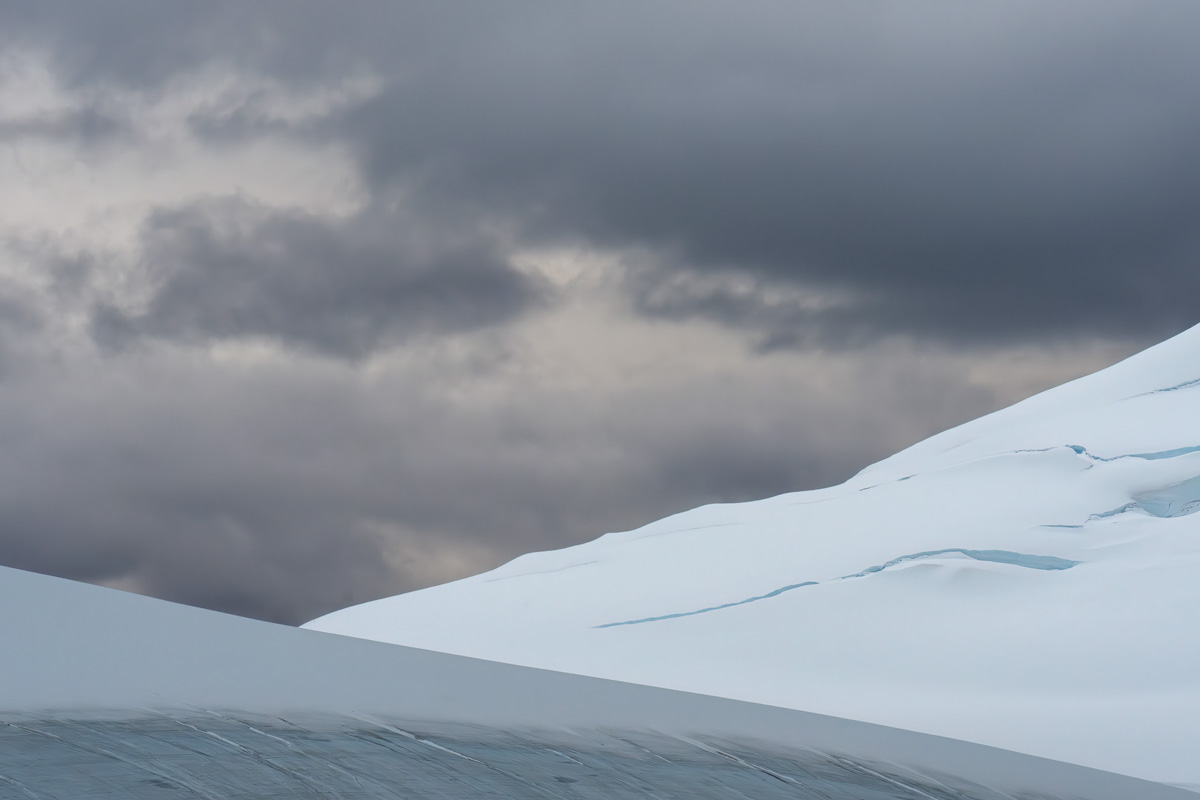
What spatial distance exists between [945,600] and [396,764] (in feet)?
16.3

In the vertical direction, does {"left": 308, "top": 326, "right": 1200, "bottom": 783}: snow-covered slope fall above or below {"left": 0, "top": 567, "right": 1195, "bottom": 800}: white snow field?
above

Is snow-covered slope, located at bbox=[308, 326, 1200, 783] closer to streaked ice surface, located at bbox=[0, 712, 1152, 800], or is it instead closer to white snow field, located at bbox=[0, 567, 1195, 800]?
white snow field, located at bbox=[0, 567, 1195, 800]

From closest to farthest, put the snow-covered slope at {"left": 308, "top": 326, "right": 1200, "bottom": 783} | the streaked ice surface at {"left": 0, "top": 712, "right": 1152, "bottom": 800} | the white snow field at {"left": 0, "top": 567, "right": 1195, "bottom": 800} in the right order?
the streaked ice surface at {"left": 0, "top": 712, "right": 1152, "bottom": 800}
the white snow field at {"left": 0, "top": 567, "right": 1195, "bottom": 800}
the snow-covered slope at {"left": 308, "top": 326, "right": 1200, "bottom": 783}

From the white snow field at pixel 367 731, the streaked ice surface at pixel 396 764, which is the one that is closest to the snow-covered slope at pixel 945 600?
the white snow field at pixel 367 731

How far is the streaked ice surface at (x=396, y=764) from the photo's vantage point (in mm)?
3383

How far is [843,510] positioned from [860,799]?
18.6ft

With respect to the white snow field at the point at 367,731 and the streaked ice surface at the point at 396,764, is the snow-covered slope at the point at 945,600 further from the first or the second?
the streaked ice surface at the point at 396,764

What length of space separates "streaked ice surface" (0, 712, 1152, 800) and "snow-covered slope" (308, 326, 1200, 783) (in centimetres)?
149

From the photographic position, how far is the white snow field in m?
3.54

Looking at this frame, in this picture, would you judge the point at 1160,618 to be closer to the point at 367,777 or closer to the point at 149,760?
the point at 367,777

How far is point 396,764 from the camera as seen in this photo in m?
3.86

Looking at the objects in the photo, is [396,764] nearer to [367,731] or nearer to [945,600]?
[367,731]

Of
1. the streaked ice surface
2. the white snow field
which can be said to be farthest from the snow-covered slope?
the streaked ice surface

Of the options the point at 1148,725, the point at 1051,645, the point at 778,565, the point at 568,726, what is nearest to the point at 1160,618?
the point at 1051,645
